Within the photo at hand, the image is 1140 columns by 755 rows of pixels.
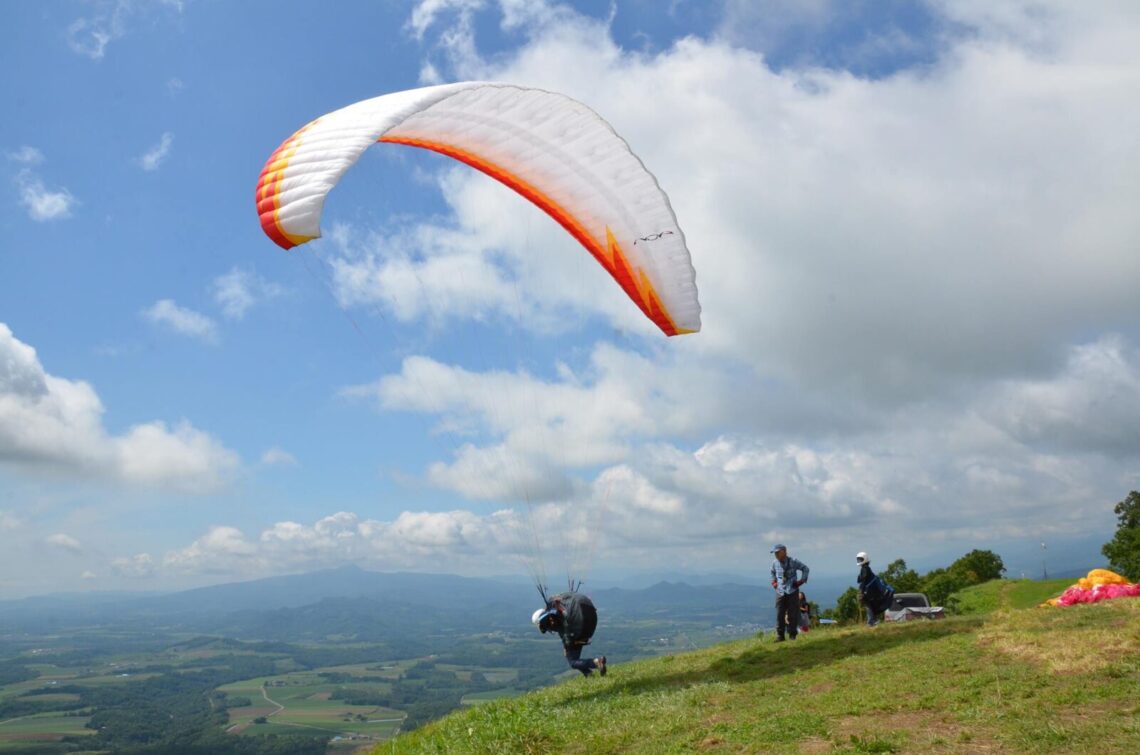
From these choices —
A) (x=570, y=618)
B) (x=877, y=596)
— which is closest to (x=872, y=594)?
(x=877, y=596)

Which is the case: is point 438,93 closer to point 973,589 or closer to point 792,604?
point 792,604

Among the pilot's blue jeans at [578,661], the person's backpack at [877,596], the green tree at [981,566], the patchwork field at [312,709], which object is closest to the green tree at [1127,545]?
the green tree at [981,566]

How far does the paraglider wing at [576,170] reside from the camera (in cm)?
1300

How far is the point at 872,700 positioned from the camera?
930 centimetres

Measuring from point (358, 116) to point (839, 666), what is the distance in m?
11.2

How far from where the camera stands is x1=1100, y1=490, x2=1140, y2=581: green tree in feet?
100

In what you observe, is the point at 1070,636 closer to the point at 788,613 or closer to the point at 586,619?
the point at 788,613

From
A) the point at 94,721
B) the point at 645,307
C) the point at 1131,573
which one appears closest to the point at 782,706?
the point at 645,307

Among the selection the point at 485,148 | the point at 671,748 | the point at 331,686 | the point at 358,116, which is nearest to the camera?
the point at 671,748

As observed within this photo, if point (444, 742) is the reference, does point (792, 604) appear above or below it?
above

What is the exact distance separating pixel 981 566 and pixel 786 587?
2508 cm

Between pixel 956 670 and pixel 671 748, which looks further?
pixel 956 670

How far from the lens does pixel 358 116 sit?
11391 millimetres

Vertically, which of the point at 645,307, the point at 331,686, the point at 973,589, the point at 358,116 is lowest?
the point at 331,686
